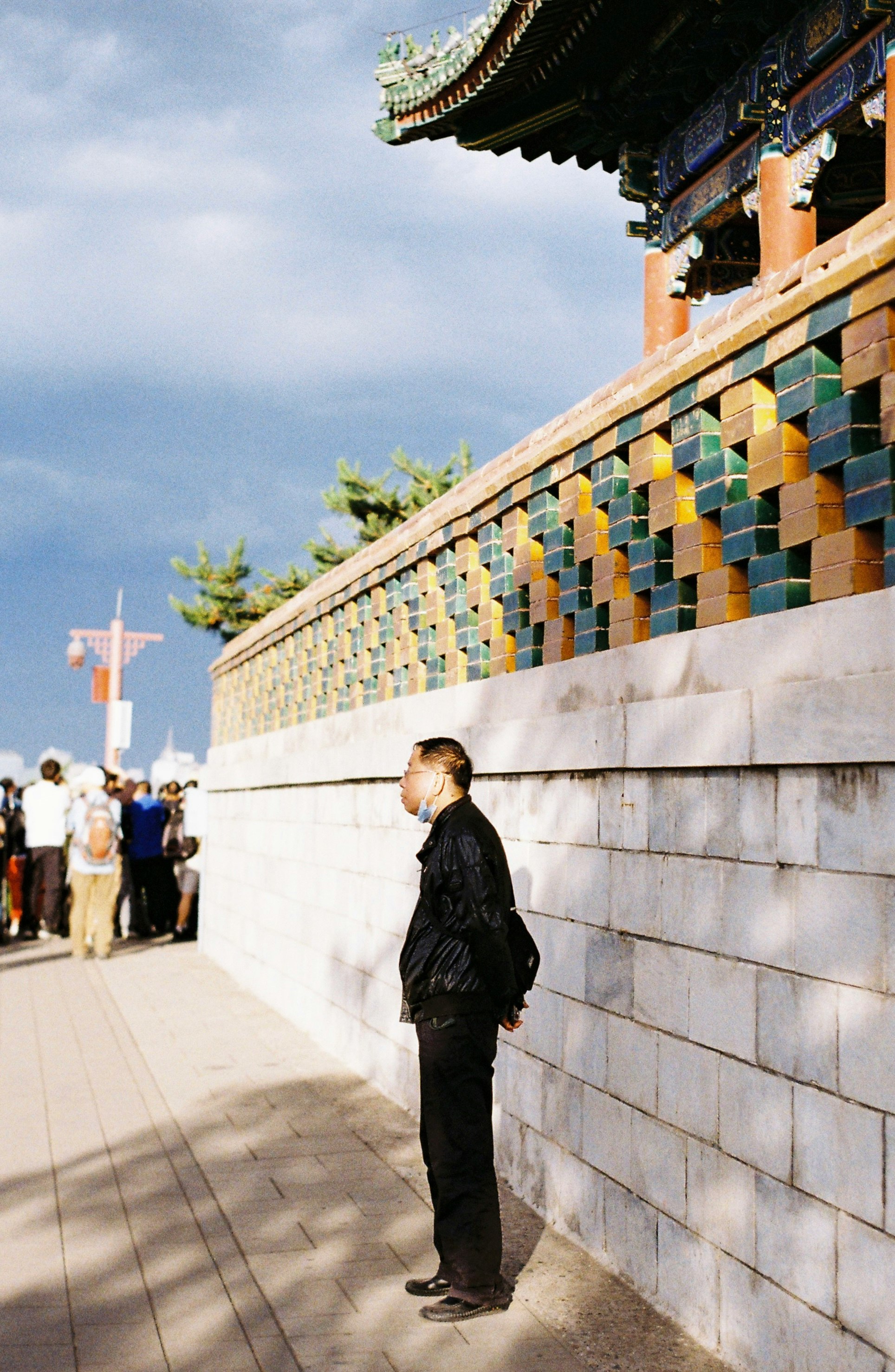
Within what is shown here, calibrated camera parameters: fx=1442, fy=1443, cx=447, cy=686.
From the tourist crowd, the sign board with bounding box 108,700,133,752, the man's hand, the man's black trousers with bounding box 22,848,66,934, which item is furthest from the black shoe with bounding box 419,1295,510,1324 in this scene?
the sign board with bounding box 108,700,133,752

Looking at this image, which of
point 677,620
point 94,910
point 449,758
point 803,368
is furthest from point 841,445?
point 94,910

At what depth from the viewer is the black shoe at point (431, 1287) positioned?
4680mm

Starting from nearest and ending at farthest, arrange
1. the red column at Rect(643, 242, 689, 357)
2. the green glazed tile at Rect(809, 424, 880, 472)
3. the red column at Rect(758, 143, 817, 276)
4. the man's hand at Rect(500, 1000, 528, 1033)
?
the green glazed tile at Rect(809, 424, 880, 472)
the man's hand at Rect(500, 1000, 528, 1033)
the red column at Rect(758, 143, 817, 276)
the red column at Rect(643, 242, 689, 357)

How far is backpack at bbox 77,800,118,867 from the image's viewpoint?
45.7ft

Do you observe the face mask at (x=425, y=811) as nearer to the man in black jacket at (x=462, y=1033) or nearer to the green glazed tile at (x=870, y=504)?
the man in black jacket at (x=462, y=1033)

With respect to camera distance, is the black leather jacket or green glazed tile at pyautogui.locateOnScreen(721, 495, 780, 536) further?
the black leather jacket

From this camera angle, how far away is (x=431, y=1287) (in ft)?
15.4

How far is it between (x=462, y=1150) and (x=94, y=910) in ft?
35.5

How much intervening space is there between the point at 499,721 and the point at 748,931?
2519 millimetres

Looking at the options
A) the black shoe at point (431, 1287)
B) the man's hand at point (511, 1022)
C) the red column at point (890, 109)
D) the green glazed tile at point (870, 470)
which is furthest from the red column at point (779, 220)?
the black shoe at point (431, 1287)

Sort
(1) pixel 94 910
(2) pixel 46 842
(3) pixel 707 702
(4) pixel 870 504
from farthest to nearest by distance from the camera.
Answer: (2) pixel 46 842 < (1) pixel 94 910 < (3) pixel 707 702 < (4) pixel 870 504

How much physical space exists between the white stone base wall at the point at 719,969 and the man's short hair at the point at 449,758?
57 cm

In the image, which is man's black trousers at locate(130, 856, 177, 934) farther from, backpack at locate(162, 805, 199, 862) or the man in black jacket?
the man in black jacket

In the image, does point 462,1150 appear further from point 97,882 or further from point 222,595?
point 222,595
